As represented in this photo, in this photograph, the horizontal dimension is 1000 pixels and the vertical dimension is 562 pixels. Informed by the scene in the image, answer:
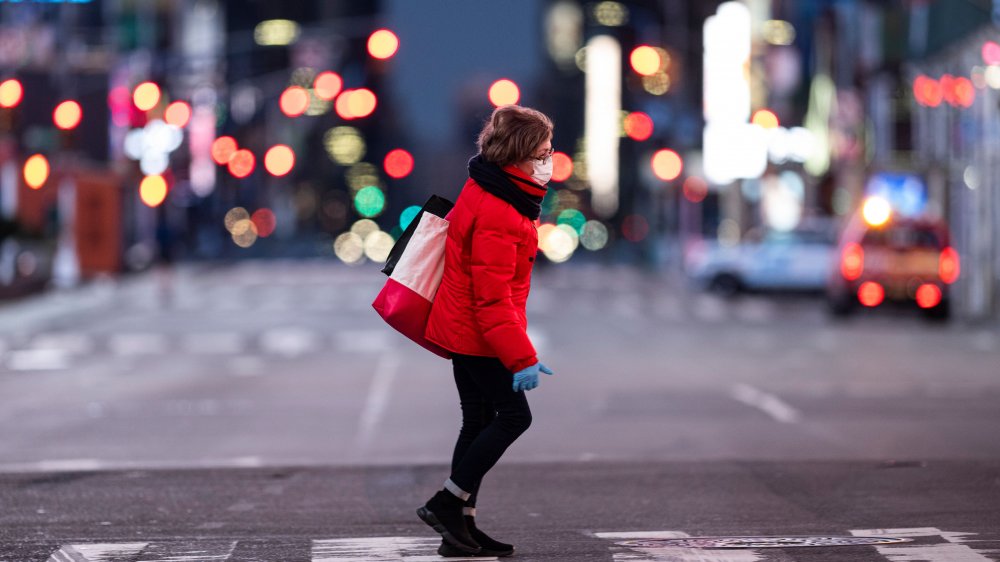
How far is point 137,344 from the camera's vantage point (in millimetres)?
22344

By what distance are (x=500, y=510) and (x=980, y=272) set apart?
25200 mm

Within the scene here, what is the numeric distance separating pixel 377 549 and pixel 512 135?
1.82 meters

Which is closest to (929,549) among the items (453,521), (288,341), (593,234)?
(453,521)

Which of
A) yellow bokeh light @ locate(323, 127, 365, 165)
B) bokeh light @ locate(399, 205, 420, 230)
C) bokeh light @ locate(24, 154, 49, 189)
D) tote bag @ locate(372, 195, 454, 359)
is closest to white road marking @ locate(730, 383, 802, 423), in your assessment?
bokeh light @ locate(399, 205, 420, 230)

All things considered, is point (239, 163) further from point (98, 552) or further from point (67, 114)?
point (98, 552)

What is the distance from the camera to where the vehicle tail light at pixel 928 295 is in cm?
2706

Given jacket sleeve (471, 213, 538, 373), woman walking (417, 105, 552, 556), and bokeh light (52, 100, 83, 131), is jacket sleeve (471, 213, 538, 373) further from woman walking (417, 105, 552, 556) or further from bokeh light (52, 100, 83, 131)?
bokeh light (52, 100, 83, 131)

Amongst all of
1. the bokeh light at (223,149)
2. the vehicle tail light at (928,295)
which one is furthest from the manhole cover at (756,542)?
the bokeh light at (223,149)

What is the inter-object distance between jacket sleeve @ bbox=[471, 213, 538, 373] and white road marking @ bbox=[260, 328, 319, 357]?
46.1 feet

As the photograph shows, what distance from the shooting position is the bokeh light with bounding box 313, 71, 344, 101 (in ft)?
116

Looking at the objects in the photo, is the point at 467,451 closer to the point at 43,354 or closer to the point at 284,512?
the point at 284,512

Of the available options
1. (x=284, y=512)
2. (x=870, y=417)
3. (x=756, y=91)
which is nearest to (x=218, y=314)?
(x=870, y=417)

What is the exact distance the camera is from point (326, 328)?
2598 centimetres

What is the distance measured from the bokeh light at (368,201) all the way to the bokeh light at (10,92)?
147 meters
